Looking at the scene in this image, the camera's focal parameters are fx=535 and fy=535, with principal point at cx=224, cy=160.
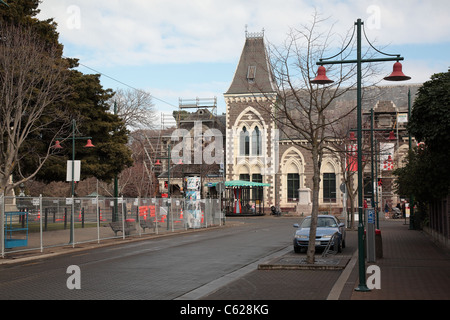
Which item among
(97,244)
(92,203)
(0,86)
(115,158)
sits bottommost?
(97,244)

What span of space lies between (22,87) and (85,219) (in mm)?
6667

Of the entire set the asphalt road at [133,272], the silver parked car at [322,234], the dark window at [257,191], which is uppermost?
the dark window at [257,191]

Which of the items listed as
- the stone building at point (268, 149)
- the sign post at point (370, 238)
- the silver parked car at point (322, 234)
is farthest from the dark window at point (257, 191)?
the sign post at point (370, 238)

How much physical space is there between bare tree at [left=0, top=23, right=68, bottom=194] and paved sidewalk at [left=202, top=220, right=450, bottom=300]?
1254 centimetres

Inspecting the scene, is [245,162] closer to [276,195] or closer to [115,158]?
[276,195]

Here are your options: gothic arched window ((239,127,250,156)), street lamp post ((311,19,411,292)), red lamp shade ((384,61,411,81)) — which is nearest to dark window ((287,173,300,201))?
gothic arched window ((239,127,250,156))

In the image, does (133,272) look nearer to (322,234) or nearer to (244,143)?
(322,234)

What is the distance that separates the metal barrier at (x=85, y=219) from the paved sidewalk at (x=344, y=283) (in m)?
9.95

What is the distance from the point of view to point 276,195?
63.9 m

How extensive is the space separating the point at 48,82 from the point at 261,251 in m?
12.1

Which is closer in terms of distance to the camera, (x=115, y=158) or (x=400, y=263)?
(x=400, y=263)

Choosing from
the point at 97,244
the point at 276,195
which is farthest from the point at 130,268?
the point at 276,195

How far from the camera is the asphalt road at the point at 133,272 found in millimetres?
11234

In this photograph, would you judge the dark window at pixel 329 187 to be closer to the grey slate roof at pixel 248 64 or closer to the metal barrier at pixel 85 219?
the grey slate roof at pixel 248 64
